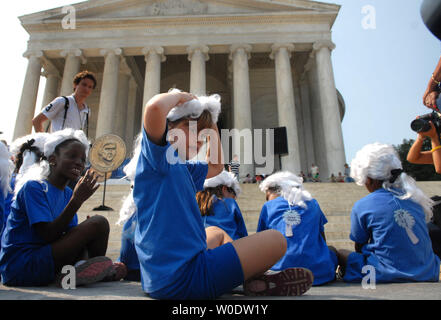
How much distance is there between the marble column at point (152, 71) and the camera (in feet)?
75.0

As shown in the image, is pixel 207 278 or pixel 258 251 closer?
pixel 207 278

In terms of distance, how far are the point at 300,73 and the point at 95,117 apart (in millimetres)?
19618

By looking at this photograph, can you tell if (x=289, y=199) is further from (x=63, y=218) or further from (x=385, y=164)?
(x=63, y=218)

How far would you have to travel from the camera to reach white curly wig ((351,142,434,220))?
12.1 feet

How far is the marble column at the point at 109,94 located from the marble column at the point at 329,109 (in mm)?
15828

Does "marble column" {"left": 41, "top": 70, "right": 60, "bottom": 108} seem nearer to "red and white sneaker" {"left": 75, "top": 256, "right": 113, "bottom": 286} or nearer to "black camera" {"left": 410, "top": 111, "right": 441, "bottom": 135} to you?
"red and white sneaker" {"left": 75, "top": 256, "right": 113, "bottom": 286}

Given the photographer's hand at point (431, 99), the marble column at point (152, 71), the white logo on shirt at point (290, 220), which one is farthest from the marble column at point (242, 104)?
the photographer's hand at point (431, 99)

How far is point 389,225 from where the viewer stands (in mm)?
3539

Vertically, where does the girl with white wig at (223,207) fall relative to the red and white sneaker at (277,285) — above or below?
above

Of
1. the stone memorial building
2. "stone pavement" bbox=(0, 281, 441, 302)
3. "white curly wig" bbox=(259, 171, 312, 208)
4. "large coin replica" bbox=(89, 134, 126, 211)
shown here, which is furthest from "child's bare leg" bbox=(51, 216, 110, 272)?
the stone memorial building

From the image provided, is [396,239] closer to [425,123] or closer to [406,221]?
[406,221]

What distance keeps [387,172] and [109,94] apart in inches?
898

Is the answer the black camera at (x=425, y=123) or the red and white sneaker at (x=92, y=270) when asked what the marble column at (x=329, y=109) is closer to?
the black camera at (x=425, y=123)

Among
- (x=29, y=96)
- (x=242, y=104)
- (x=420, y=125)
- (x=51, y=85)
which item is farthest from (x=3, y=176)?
(x=51, y=85)
